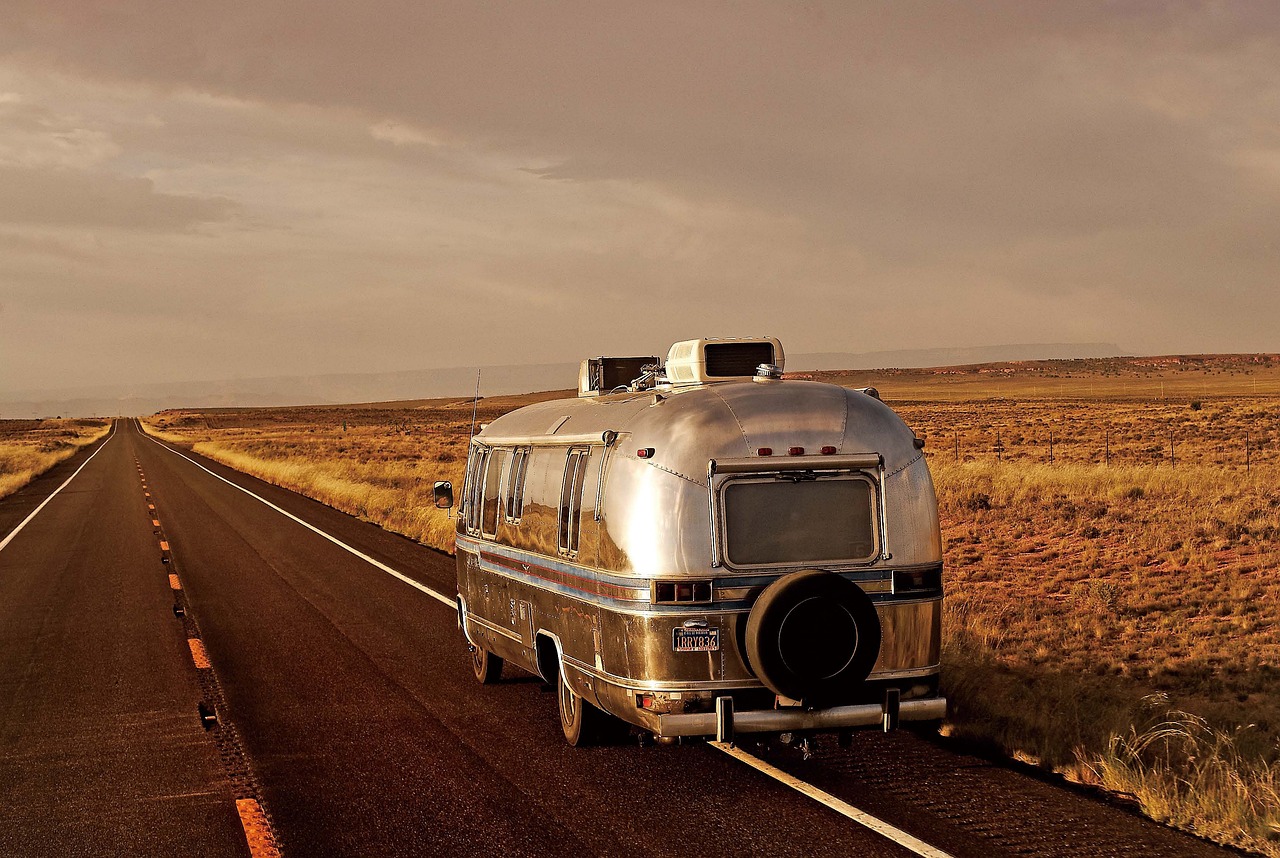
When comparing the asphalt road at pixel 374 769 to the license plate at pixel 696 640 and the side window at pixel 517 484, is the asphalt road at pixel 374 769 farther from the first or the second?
the side window at pixel 517 484

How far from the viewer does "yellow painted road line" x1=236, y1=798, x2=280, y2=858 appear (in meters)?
6.03

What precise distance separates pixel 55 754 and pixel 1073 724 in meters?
7.16

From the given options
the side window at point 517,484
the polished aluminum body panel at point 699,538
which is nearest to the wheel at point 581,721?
the polished aluminum body panel at point 699,538

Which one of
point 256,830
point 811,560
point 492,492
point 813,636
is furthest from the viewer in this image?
point 492,492

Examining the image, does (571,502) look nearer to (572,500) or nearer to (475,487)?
(572,500)

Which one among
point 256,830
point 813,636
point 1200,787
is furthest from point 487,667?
point 1200,787

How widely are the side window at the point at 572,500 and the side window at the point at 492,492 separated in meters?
1.58

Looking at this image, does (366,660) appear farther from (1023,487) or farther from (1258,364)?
(1258,364)

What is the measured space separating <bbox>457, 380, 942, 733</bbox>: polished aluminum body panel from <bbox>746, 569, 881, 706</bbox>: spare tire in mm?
215

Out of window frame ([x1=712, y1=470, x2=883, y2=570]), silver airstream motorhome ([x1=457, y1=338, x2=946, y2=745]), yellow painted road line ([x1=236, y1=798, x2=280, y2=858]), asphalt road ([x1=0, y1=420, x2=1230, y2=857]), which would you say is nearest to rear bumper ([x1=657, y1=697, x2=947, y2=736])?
silver airstream motorhome ([x1=457, y1=338, x2=946, y2=745])

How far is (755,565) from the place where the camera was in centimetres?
671

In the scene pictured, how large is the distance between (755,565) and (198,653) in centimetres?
719

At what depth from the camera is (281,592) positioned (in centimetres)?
1566

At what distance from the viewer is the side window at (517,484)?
8.86 metres
